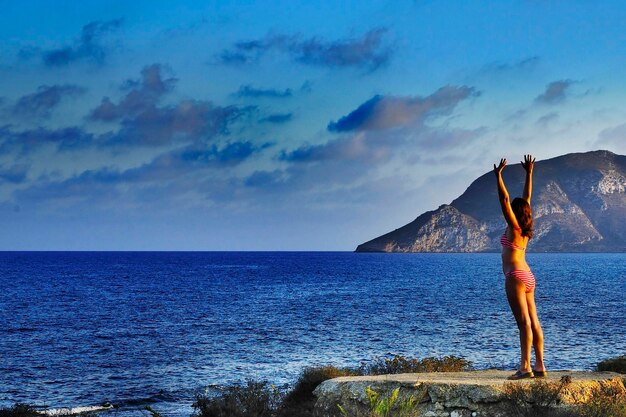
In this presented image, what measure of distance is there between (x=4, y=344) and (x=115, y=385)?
17.5 metres

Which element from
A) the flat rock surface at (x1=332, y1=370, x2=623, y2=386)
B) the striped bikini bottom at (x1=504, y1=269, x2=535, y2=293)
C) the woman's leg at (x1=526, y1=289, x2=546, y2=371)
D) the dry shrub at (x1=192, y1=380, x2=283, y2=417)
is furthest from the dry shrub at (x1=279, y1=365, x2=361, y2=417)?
the striped bikini bottom at (x1=504, y1=269, x2=535, y2=293)

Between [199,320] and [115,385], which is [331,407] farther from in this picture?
[199,320]

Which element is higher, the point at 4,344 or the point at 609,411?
the point at 609,411

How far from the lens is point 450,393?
36.5ft

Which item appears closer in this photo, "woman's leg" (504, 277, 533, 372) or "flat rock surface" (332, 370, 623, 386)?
"flat rock surface" (332, 370, 623, 386)

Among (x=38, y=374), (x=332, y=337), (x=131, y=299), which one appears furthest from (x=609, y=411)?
(x=131, y=299)

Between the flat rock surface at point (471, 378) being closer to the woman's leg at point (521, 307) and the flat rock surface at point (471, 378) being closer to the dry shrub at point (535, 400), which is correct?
the dry shrub at point (535, 400)

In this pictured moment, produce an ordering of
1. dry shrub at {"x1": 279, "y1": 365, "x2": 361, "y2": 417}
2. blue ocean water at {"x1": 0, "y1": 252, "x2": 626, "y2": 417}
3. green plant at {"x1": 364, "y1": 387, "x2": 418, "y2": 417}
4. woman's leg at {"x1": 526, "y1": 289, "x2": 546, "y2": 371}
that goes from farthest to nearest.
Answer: blue ocean water at {"x1": 0, "y1": 252, "x2": 626, "y2": 417} → dry shrub at {"x1": 279, "y1": 365, "x2": 361, "y2": 417} → woman's leg at {"x1": 526, "y1": 289, "x2": 546, "y2": 371} → green plant at {"x1": 364, "y1": 387, "x2": 418, "y2": 417}

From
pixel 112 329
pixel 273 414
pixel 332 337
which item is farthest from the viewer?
pixel 112 329

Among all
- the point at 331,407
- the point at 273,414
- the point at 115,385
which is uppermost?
the point at 331,407

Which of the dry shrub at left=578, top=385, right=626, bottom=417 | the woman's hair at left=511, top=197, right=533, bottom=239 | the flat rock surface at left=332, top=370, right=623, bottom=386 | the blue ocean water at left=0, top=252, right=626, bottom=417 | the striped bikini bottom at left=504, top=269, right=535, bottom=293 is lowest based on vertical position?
the blue ocean water at left=0, top=252, right=626, bottom=417

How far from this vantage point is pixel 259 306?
69125mm

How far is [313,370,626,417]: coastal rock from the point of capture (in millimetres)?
10953

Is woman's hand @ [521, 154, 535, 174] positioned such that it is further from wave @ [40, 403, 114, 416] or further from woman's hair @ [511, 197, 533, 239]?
wave @ [40, 403, 114, 416]
